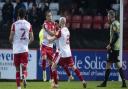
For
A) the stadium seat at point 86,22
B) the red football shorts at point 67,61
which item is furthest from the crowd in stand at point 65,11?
the red football shorts at point 67,61

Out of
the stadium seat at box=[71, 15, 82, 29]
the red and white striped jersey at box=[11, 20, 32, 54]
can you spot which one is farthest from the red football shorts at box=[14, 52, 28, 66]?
the stadium seat at box=[71, 15, 82, 29]

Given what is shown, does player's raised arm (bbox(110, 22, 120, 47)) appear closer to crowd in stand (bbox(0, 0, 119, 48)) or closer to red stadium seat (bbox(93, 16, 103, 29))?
crowd in stand (bbox(0, 0, 119, 48))

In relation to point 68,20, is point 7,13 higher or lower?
higher

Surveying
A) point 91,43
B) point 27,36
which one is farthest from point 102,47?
point 27,36

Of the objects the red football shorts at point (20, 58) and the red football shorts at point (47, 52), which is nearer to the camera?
the red football shorts at point (20, 58)

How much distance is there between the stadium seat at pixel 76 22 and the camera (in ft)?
75.6

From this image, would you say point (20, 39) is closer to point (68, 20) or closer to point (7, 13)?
point (7, 13)

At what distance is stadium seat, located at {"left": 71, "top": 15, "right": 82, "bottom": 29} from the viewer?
75.6 ft

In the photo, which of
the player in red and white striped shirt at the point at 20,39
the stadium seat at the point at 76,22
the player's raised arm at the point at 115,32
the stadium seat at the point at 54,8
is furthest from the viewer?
the stadium seat at the point at 54,8

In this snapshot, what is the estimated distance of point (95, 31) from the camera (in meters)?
22.6

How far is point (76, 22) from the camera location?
23.2m

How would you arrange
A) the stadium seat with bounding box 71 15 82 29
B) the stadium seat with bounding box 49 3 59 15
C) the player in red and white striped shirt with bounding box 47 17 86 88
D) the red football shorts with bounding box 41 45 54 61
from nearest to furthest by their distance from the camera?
the player in red and white striped shirt with bounding box 47 17 86 88 < the red football shorts with bounding box 41 45 54 61 < the stadium seat with bounding box 71 15 82 29 < the stadium seat with bounding box 49 3 59 15

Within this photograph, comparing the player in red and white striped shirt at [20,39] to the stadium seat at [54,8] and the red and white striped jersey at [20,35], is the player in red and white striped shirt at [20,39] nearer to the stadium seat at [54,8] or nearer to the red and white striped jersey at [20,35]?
the red and white striped jersey at [20,35]

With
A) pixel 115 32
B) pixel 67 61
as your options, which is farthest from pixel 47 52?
pixel 115 32
